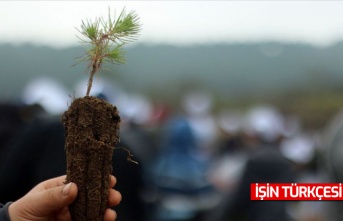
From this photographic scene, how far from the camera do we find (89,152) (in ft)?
5.21

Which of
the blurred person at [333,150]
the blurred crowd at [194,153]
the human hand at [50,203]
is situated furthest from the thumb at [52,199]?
the blurred person at [333,150]

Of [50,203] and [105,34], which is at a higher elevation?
[105,34]

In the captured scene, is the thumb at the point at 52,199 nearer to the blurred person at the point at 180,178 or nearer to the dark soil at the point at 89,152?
the dark soil at the point at 89,152

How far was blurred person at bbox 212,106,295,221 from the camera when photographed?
8.91 ft

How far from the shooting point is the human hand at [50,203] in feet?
5.20

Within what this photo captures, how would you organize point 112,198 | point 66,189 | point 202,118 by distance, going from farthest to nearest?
point 202,118
point 112,198
point 66,189

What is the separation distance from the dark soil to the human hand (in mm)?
32

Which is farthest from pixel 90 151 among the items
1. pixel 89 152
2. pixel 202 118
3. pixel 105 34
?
pixel 202 118

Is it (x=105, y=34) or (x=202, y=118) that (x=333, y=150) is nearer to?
(x=202, y=118)

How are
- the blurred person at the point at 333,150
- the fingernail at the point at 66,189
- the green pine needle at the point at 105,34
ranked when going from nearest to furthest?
the fingernail at the point at 66,189, the green pine needle at the point at 105,34, the blurred person at the point at 333,150

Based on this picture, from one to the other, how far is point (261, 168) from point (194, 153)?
32 centimetres

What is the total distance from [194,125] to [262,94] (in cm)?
34

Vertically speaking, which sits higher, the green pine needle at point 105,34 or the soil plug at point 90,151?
the green pine needle at point 105,34

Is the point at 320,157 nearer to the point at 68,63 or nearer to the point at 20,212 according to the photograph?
the point at 68,63
